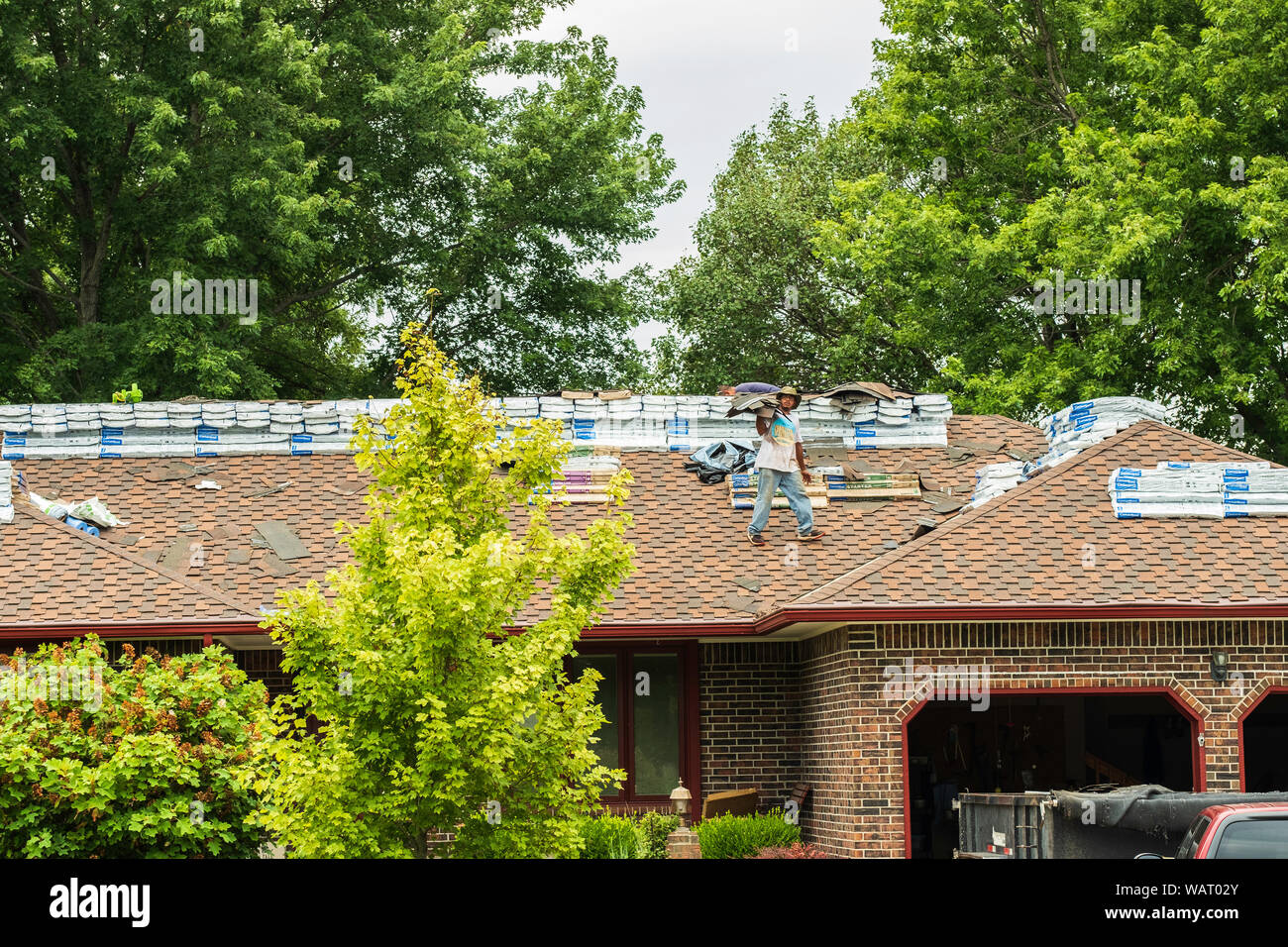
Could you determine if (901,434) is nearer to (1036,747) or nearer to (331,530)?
(1036,747)

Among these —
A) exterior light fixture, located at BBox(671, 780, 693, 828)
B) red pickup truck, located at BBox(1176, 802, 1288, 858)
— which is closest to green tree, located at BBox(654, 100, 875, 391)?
exterior light fixture, located at BBox(671, 780, 693, 828)

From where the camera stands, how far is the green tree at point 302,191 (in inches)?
1098

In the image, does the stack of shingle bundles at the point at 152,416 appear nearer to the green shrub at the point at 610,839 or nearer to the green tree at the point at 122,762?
the green tree at the point at 122,762

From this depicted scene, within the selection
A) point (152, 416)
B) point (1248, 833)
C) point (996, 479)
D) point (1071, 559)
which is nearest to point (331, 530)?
point (152, 416)

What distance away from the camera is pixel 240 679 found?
1266 centimetres

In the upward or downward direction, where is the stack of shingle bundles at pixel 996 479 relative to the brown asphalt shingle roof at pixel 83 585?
upward

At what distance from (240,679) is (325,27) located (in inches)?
947

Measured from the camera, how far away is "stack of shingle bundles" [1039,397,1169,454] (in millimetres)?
18125

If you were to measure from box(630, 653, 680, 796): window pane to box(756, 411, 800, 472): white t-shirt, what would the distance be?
2596 millimetres

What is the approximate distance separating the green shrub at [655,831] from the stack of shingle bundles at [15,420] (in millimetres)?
10431

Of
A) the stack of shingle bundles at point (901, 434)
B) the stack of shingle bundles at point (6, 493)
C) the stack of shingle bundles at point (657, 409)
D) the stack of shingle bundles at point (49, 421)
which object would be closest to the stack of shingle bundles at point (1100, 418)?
the stack of shingle bundles at point (901, 434)

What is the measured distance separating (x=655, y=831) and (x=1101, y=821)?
5540mm

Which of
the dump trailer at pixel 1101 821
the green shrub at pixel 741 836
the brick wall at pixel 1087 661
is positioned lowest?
the green shrub at pixel 741 836

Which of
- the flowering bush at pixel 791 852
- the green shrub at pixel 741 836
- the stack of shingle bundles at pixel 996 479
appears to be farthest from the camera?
the stack of shingle bundles at pixel 996 479
